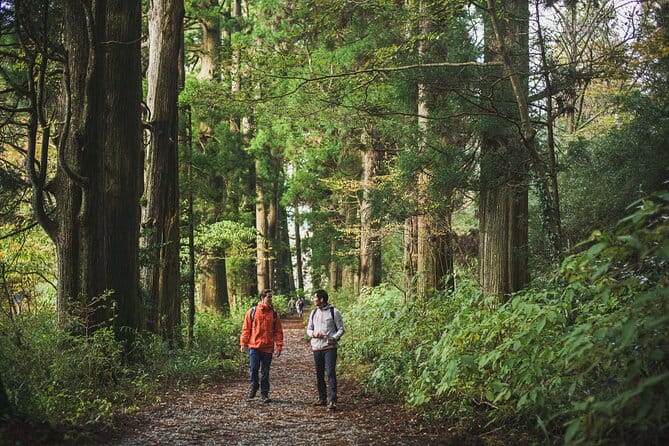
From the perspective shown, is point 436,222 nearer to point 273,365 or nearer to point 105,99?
point 273,365

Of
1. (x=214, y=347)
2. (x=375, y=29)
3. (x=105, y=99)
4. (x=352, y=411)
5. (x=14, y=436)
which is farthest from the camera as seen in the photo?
(x=214, y=347)

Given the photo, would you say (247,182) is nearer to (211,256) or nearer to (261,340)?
(211,256)

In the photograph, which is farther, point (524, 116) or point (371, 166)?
point (371, 166)

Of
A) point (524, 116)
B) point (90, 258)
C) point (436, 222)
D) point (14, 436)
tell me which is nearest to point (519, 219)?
point (524, 116)

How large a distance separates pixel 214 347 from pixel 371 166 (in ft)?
31.5

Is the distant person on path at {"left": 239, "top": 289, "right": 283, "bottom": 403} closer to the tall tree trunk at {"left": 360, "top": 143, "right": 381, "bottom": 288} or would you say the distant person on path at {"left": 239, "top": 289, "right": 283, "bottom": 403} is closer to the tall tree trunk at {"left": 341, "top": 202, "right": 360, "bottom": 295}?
the tall tree trunk at {"left": 360, "top": 143, "right": 381, "bottom": 288}

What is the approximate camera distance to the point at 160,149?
44.7 feet

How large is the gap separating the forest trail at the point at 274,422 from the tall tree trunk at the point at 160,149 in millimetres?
2971

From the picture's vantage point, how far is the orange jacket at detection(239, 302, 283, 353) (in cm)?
1017

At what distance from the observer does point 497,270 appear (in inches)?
383

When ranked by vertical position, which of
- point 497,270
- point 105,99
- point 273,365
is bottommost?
point 273,365

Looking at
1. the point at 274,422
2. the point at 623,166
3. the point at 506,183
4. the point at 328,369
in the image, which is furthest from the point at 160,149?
the point at 623,166

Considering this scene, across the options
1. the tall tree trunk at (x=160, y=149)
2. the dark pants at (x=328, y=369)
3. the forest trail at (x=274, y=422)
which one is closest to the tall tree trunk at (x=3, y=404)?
the forest trail at (x=274, y=422)

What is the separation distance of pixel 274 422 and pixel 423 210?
20.7ft
